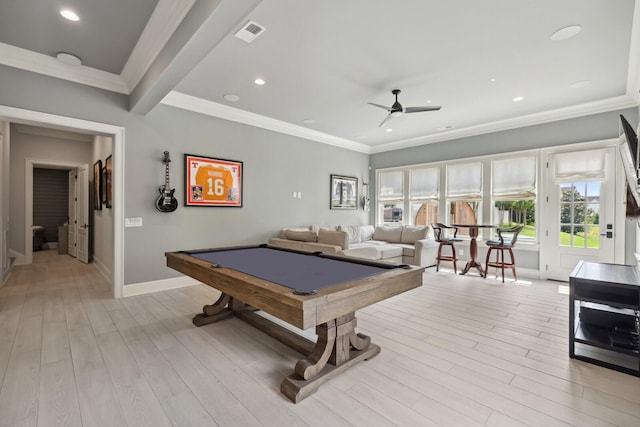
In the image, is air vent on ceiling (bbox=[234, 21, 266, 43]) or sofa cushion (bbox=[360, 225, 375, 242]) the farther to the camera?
sofa cushion (bbox=[360, 225, 375, 242])

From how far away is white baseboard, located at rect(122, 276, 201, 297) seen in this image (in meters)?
4.07

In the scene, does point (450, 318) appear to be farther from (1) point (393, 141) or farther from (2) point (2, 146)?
(2) point (2, 146)

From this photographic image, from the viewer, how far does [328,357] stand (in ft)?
6.88

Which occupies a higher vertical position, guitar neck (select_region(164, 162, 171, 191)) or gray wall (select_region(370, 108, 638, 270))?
gray wall (select_region(370, 108, 638, 270))

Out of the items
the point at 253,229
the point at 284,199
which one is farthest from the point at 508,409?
the point at 284,199

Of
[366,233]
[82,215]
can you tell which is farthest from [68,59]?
[366,233]

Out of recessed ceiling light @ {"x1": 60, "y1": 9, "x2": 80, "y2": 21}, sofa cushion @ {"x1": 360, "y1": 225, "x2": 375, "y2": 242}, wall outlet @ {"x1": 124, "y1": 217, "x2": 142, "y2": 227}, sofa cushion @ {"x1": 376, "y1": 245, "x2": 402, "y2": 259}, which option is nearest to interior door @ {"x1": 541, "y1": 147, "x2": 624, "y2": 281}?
sofa cushion @ {"x1": 376, "y1": 245, "x2": 402, "y2": 259}

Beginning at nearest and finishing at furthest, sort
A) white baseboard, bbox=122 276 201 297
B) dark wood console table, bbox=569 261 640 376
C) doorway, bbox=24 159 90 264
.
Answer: dark wood console table, bbox=569 261 640 376
white baseboard, bbox=122 276 201 297
doorway, bbox=24 159 90 264

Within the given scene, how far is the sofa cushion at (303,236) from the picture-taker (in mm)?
4941

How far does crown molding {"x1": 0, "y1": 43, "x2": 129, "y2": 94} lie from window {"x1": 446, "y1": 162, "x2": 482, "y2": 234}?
628cm

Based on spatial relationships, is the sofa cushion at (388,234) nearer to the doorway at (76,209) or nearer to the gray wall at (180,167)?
the gray wall at (180,167)

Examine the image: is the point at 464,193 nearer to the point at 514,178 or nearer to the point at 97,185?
the point at 514,178

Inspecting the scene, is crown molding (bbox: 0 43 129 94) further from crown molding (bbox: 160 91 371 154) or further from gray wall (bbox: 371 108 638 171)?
gray wall (bbox: 371 108 638 171)

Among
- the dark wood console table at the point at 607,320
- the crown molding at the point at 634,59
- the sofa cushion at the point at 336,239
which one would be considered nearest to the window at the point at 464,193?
the crown molding at the point at 634,59
